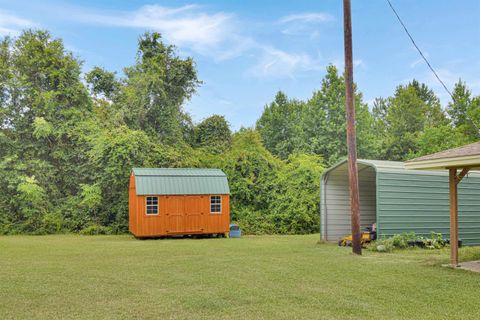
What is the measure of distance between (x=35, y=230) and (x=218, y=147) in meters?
10.1

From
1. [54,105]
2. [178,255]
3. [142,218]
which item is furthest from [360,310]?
[54,105]

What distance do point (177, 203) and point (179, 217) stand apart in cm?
50

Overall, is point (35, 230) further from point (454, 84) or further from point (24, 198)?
point (454, 84)

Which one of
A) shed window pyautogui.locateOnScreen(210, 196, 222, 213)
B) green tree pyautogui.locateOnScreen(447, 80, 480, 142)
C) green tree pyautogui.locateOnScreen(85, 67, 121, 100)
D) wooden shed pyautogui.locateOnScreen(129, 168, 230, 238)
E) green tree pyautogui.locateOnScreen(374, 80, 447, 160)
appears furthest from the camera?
green tree pyautogui.locateOnScreen(374, 80, 447, 160)

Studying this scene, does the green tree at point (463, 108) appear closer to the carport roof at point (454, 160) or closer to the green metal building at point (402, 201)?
the green metal building at point (402, 201)

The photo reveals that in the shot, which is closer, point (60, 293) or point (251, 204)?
point (60, 293)

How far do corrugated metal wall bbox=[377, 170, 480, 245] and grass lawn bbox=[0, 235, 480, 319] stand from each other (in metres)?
1.71

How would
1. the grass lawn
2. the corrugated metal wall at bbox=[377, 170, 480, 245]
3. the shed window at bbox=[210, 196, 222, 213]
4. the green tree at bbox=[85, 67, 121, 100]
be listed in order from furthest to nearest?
the green tree at bbox=[85, 67, 121, 100]
the shed window at bbox=[210, 196, 222, 213]
the corrugated metal wall at bbox=[377, 170, 480, 245]
the grass lawn

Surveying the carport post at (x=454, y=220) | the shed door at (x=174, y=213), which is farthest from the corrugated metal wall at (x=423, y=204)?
the shed door at (x=174, y=213)

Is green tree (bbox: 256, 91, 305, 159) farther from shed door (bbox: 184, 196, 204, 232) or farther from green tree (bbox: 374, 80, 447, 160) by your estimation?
shed door (bbox: 184, 196, 204, 232)

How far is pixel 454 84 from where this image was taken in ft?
117

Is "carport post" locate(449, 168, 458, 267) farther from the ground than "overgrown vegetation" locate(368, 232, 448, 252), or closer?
farther from the ground

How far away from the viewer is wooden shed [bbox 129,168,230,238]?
16.1m

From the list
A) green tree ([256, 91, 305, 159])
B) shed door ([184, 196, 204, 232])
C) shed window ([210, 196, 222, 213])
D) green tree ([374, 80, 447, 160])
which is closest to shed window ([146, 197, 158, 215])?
shed door ([184, 196, 204, 232])
